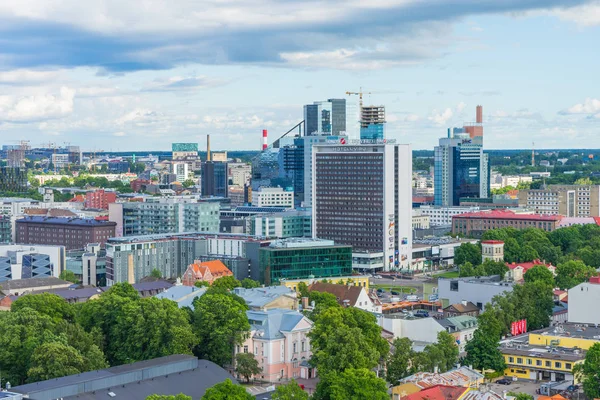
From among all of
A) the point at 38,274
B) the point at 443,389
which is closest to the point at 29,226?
the point at 38,274

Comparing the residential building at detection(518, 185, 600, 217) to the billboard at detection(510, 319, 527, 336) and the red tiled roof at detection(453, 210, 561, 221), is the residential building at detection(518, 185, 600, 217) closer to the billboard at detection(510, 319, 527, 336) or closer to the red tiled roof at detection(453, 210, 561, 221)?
the red tiled roof at detection(453, 210, 561, 221)

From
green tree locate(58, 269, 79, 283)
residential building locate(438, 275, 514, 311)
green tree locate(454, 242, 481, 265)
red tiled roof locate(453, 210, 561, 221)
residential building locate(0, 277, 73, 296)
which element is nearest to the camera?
residential building locate(438, 275, 514, 311)

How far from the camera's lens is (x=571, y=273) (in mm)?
94750

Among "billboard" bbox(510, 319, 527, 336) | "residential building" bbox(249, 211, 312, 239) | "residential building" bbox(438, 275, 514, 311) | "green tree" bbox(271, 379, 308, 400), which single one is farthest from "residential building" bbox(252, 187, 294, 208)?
"green tree" bbox(271, 379, 308, 400)

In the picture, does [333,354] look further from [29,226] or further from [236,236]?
[29,226]

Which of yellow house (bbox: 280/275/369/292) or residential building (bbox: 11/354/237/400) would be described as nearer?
residential building (bbox: 11/354/237/400)

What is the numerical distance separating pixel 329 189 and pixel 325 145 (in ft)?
17.2

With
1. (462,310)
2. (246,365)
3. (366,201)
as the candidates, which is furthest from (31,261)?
(246,365)

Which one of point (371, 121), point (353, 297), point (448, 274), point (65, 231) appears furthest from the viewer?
point (371, 121)

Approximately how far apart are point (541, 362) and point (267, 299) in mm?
20520

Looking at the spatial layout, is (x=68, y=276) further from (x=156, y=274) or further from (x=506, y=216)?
(x=506, y=216)

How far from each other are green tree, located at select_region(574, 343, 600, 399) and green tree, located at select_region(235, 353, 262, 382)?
18.2m

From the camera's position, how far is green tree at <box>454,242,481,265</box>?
381ft

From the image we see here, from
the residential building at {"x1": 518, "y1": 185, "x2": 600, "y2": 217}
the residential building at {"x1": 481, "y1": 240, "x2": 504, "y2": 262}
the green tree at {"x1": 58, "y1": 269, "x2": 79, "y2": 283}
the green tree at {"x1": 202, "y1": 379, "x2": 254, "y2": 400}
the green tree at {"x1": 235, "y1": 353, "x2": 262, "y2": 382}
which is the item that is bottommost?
the green tree at {"x1": 235, "y1": 353, "x2": 262, "y2": 382}
